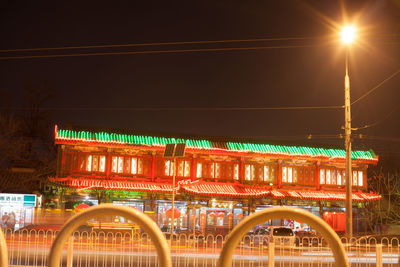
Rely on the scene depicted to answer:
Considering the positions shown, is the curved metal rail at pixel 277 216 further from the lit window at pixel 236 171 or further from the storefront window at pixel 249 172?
the storefront window at pixel 249 172

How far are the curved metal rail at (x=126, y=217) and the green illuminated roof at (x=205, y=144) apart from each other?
28.4 meters

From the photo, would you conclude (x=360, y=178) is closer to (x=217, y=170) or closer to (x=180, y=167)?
(x=217, y=170)

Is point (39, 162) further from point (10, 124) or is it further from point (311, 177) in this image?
point (311, 177)

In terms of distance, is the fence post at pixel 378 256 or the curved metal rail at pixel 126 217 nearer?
the curved metal rail at pixel 126 217

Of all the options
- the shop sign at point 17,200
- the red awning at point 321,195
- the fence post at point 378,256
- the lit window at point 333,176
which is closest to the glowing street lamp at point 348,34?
the fence post at point 378,256

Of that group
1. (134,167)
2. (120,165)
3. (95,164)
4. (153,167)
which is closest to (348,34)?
(153,167)

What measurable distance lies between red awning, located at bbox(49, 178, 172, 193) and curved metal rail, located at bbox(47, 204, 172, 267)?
88.5ft

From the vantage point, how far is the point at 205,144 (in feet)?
120

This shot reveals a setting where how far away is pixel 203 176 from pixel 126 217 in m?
31.0

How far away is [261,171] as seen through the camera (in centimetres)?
3822

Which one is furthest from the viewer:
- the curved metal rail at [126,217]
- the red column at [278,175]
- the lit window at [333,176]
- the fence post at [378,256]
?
the lit window at [333,176]

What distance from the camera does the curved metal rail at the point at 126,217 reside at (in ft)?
19.1

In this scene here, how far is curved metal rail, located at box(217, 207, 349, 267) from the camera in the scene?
5973 millimetres

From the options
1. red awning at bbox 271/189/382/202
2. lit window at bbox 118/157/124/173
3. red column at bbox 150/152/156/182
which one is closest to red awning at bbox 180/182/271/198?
red awning at bbox 271/189/382/202
